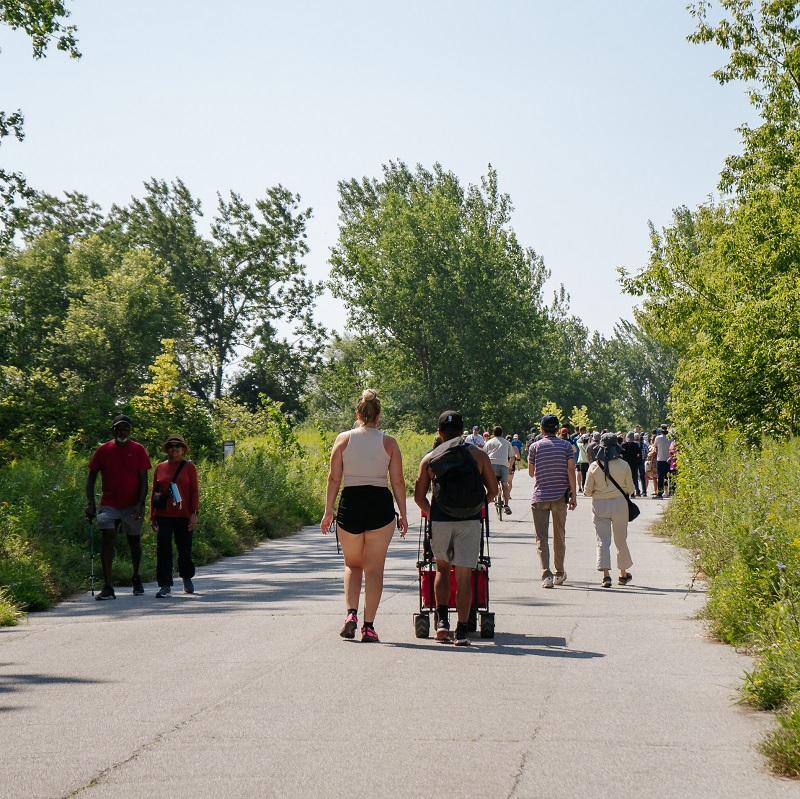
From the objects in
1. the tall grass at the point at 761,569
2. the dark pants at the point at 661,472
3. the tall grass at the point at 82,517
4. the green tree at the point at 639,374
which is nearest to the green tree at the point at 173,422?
the tall grass at the point at 82,517

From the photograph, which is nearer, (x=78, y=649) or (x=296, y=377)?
(x=78, y=649)

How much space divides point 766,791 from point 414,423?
68.2 meters

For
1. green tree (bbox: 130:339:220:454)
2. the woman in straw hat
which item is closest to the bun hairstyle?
the woman in straw hat

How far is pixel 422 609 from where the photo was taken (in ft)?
31.3

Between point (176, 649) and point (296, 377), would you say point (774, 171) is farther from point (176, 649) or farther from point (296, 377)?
point (296, 377)

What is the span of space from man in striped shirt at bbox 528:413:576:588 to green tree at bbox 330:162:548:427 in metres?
57.0

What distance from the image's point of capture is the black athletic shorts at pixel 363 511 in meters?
8.88

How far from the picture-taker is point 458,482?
8.88 meters

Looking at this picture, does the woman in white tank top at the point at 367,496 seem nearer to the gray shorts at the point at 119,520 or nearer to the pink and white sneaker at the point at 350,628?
the pink and white sneaker at the point at 350,628

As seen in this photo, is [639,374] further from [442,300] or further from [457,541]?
[457,541]

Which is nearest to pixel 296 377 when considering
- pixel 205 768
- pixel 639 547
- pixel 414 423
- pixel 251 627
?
pixel 414 423

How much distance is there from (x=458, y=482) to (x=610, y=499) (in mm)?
4929

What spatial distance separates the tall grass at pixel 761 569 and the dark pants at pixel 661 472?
618 inches

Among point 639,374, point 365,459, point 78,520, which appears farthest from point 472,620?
point 639,374
